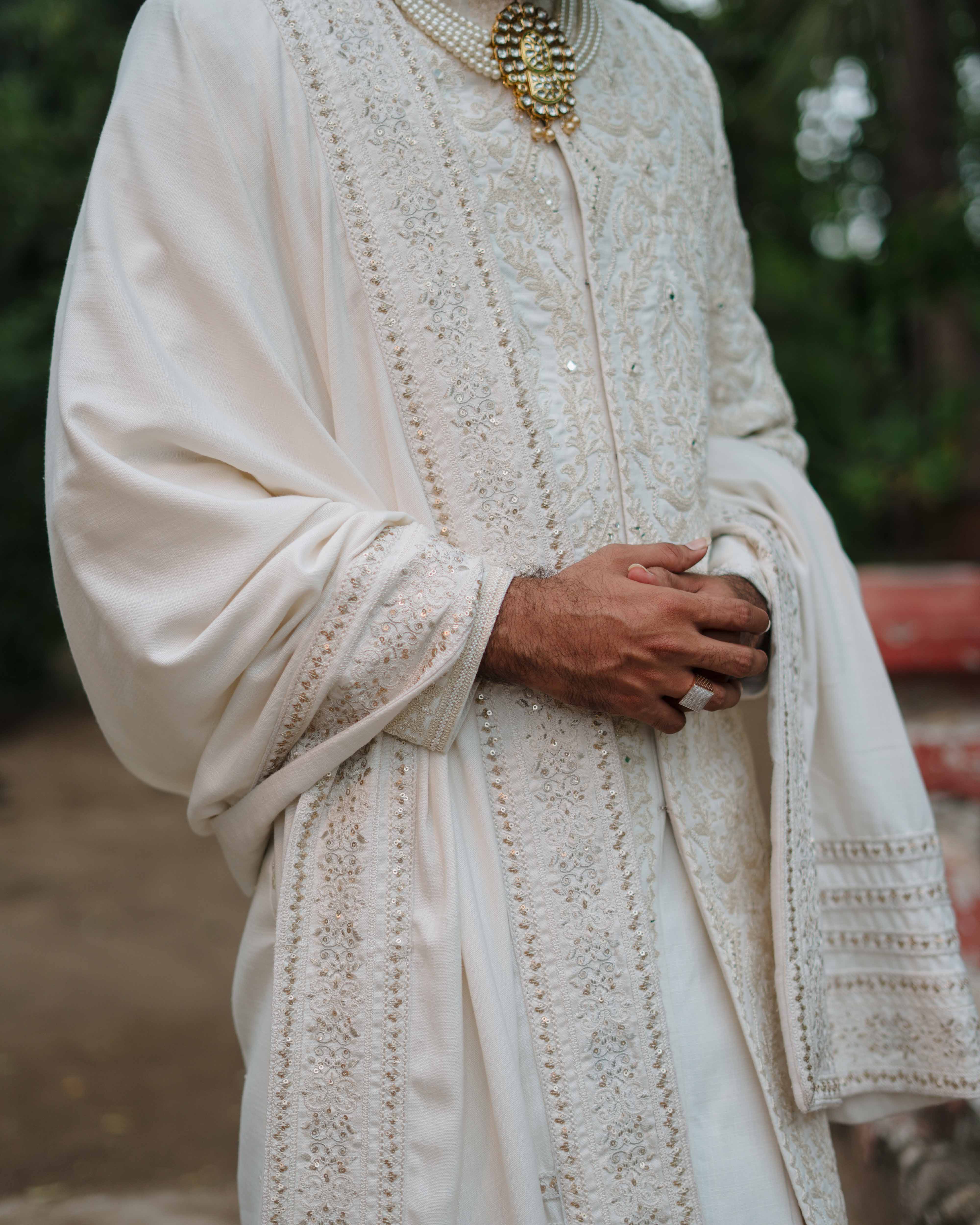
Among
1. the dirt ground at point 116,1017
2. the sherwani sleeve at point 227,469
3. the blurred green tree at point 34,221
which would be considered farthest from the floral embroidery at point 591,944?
the blurred green tree at point 34,221

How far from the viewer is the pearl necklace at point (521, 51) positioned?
1.33 meters

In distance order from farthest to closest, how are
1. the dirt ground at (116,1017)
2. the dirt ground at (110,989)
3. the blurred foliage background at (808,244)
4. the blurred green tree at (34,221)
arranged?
the blurred green tree at (34,221) < the blurred foliage background at (808,244) < the dirt ground at (110,989) < the dirt ground at (116,1017)

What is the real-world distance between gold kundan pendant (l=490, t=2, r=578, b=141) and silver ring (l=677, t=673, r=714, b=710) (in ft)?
2.23

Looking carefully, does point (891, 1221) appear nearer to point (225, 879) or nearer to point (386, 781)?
point (386, 781)

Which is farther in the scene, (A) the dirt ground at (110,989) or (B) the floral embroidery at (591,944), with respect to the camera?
(A) the dirt ground at (110,989)

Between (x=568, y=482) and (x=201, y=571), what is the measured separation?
1.39 feet

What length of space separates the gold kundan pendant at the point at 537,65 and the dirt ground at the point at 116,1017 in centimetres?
211

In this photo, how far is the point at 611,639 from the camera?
1157 millimetres

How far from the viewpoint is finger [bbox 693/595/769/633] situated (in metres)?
1.19

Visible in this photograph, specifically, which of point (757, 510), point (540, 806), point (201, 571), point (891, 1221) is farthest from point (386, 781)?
point (891, 1221)

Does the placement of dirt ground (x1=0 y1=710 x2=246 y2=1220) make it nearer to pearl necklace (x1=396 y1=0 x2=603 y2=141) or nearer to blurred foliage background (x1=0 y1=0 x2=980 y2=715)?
blurred foliage background (x1=0 y1=0 x2=980 y2=715)

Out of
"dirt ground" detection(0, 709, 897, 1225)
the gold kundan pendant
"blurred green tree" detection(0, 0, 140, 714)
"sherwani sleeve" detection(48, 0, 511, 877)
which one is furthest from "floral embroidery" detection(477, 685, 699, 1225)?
"blurred green tree" detection(0, 0, 140, 714)

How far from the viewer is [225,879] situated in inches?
222

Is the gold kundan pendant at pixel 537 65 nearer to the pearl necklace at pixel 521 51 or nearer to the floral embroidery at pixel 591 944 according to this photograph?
the pearl necklace at pixel 521 51
